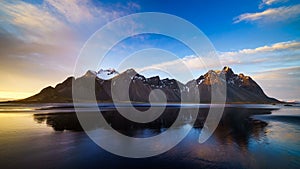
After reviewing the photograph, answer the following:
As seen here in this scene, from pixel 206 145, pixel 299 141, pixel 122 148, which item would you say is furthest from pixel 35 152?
pixel 299 141

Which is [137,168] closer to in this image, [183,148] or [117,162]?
[117,162]

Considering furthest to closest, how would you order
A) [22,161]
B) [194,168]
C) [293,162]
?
[293,162] < [22,161] < [194,168]

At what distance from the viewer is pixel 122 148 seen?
1586 cm

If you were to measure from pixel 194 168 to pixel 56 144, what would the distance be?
12.6 m

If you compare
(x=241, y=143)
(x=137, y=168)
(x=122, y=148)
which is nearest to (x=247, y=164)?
(x=241, y=143)

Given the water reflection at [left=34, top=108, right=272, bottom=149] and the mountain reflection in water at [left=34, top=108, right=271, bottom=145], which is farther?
the mountain reflection in water at [left=34, top=108, right=271, bottom=145]

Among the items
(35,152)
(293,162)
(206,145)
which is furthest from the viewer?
(206,145)

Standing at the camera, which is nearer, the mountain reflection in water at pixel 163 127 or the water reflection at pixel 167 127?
the water reflection at pixel 167 127

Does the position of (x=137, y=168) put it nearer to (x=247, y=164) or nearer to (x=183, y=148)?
(x=183, y=148)

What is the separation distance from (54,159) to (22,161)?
1.95m

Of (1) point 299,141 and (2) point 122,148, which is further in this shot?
(1) point 299,141

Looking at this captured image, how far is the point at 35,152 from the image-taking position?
1415 centimetres

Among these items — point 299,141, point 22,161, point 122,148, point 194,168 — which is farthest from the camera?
point 299,141

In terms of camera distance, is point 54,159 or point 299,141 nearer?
point 54,159
